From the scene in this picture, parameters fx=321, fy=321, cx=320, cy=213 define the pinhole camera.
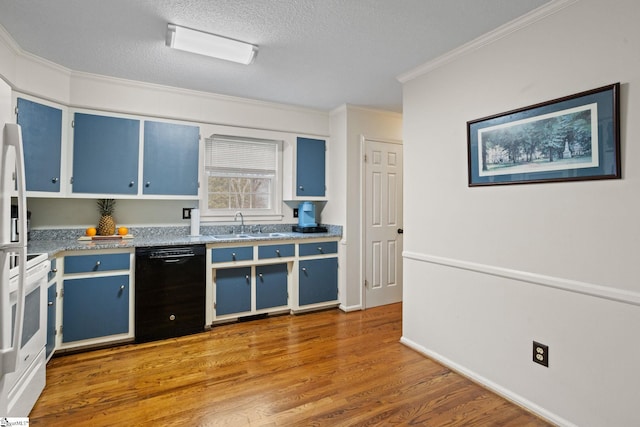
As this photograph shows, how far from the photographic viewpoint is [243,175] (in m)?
4.04

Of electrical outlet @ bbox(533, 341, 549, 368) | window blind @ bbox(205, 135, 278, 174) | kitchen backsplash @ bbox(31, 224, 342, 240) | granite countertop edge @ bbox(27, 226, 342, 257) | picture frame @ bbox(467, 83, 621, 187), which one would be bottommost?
electrical outlet @ bbox(533, 341, 549, 368)

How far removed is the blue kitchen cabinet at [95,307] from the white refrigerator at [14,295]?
30.0 inches

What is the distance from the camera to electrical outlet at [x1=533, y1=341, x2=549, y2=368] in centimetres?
192

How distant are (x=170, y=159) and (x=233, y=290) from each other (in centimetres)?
152

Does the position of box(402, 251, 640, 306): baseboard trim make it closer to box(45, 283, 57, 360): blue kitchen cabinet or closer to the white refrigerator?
the white refrigerator

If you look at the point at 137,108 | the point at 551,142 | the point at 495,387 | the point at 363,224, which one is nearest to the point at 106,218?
the point at 137,108

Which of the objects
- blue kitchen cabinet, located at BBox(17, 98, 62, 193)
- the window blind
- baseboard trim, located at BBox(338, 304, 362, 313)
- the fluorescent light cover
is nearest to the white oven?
blue kitchen cabinet, located at BBox(17, 98, 62, 193)

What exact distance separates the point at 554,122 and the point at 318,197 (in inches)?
106

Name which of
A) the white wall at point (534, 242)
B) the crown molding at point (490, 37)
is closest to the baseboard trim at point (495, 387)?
the white wall at point (534, 242)

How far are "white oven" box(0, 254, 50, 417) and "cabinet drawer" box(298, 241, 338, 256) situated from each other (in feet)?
7.49

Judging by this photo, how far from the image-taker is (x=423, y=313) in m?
A: 2.79

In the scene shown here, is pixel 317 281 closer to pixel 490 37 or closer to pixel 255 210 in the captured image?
pixel 255 210

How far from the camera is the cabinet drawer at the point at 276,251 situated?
3512mm

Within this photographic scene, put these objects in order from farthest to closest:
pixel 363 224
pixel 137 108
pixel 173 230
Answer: pixel 363 224, pixel 173 230, pixel 137 108
